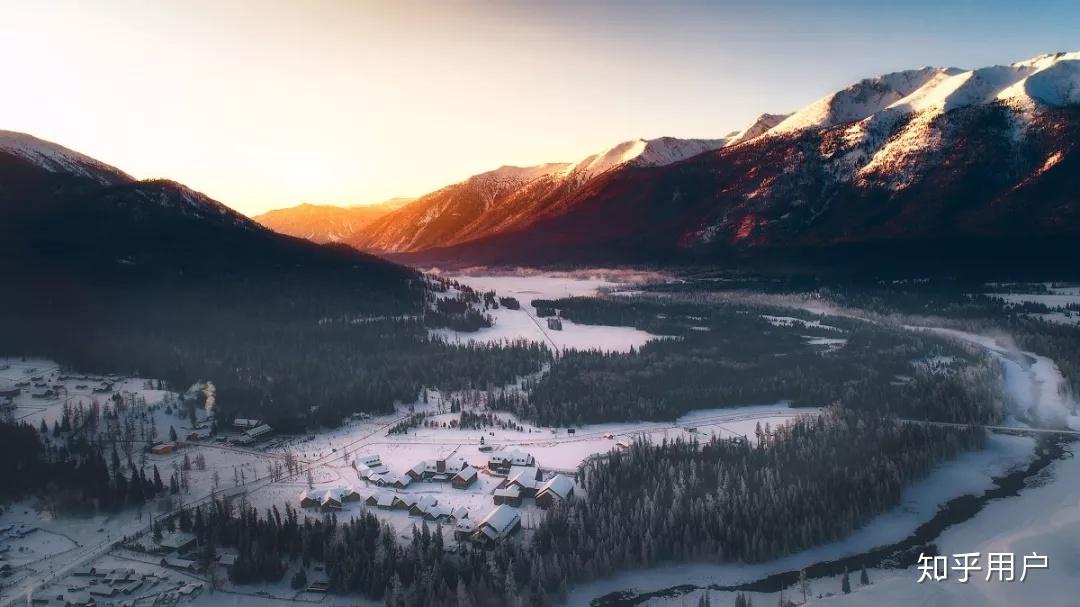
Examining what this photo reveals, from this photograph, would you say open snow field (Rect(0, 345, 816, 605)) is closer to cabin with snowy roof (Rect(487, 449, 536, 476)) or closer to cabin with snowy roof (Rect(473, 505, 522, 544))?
cabin with snowy roof (Rect(487, 449, 536, 476))

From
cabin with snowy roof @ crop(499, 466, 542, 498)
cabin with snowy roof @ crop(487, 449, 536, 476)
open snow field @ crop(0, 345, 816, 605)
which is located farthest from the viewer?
cabin with snowy roof @ crop(487, 449, 536, 476)

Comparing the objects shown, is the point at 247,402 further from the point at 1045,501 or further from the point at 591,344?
the point at 1045,501

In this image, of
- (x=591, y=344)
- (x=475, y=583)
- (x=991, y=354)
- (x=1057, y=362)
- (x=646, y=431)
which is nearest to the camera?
(x=475, y=583)

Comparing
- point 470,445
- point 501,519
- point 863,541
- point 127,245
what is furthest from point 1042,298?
point 127,245

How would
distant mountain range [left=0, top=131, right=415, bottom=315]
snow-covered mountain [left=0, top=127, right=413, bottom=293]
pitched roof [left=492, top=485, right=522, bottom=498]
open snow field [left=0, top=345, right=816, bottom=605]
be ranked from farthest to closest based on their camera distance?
snow-covered mountain [left=0, top=127, right=413, bottom=293] → distant mountain range [left=0, top=131, right=415, bottom=315] → pitched roof [left=492, top=485, right=522, bottom=498] → open snow field [left=0, top=345, right=816, bottom=605]

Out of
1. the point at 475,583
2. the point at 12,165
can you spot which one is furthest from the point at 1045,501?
the point at 12,165

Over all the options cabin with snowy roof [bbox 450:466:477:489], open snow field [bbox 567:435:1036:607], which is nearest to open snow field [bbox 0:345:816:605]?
cabin with snowy roof [bbox 450:466:477:489]

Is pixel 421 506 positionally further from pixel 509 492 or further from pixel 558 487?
pixel 558 487


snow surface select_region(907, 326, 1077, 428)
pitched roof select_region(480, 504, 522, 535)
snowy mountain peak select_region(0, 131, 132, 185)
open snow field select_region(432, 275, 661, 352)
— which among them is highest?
snowy mountain peak select_region(0, 131, 132, 185)

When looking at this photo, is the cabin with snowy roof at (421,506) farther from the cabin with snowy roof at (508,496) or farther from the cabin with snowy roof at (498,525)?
the cabin with snowy roof at (498,525)
